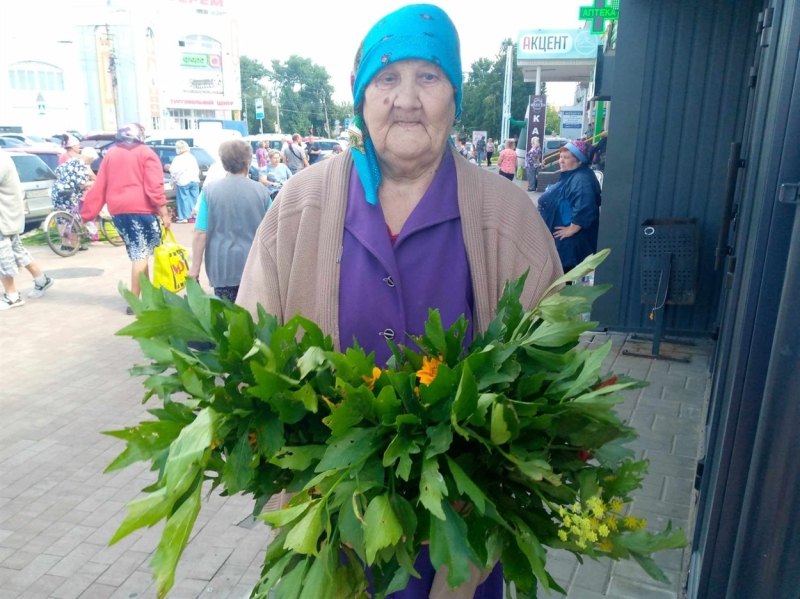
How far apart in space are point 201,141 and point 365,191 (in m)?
19.9

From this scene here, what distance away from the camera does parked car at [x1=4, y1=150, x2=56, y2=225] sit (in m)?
12.3

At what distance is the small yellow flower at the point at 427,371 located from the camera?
139 centimetres

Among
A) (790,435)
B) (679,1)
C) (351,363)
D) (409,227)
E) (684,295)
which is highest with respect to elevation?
(679,1)

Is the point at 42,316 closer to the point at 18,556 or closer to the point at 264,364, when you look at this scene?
the point at 18,556

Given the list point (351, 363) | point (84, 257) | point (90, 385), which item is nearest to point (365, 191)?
point (351, 363)

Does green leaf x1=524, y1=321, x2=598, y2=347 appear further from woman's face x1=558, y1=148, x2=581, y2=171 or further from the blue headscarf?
woman's face x1=558, y1=148, x2=581, y2=171

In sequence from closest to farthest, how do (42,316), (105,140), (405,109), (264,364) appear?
(264,364)
(405,109)
(42,316)
(105,140)

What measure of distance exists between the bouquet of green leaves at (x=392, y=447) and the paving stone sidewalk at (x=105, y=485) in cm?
189

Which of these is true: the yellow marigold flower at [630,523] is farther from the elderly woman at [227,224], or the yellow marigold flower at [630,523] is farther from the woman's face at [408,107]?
the elderly woman at [227,224]

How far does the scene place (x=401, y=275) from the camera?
1.81m

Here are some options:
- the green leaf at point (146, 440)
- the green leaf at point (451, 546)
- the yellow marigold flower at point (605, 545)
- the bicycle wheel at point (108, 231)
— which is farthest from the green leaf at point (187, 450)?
the bicycle wheel at point (108, 231)

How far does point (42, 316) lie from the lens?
7371mm

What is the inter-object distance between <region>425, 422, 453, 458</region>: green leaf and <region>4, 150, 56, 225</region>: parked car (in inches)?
510

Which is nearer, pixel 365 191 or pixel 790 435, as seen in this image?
pixel 790 435
